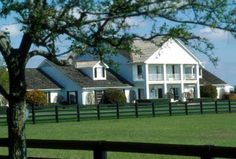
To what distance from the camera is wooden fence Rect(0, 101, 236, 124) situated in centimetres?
4228

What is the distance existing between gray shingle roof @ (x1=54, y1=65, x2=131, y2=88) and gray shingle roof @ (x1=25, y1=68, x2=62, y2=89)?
2252mm

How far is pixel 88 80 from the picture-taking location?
3278 inches

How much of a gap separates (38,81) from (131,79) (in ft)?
46.8

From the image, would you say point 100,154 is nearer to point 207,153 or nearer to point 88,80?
point 207,153

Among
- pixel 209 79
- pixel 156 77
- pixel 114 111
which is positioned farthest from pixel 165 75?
pixel 114 111

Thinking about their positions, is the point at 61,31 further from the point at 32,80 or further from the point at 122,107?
the point at 32,80

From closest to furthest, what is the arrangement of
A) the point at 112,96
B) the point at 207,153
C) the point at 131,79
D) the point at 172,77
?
the point at 207,153, the point at 112,96, the point at 131,79, the point at 172,77

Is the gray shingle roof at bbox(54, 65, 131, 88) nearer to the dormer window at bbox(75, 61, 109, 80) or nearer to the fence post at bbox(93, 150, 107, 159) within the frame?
the dormer window at bbox(75, 61, 109, 80)

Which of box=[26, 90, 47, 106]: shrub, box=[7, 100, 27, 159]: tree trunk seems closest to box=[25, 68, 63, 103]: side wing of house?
box=[26, 90, 47, 106]: shrub

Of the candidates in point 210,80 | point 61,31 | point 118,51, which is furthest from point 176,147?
point 210,80

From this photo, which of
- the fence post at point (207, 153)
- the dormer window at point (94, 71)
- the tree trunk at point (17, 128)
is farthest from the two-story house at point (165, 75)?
the tree trunk at point (17, 128)

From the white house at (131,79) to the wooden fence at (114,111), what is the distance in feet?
87.6

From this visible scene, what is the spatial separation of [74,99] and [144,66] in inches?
458

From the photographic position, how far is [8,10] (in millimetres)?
7910
